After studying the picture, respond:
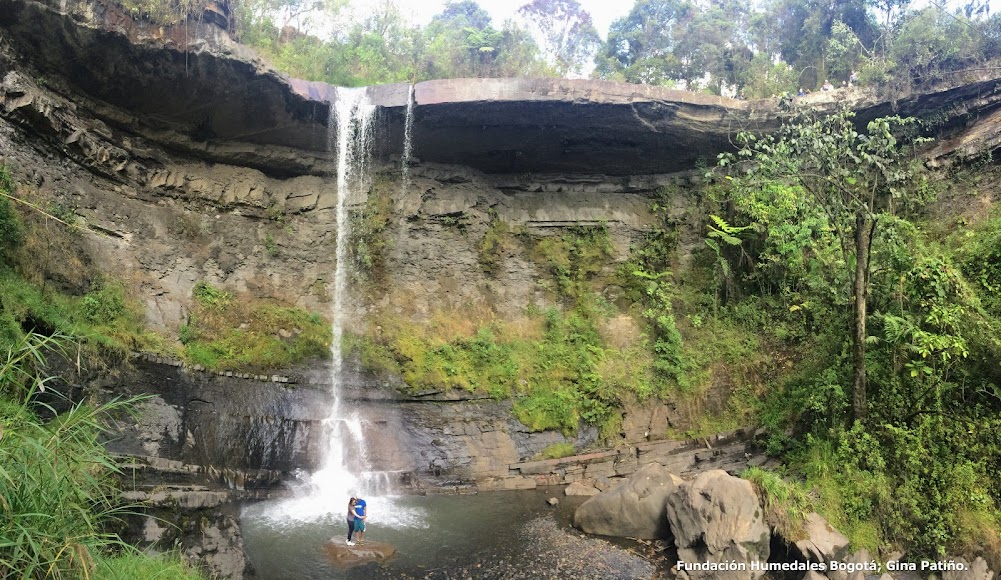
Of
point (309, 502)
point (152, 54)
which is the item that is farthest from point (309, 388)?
point (152, 54)

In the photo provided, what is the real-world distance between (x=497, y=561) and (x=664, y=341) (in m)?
7.68

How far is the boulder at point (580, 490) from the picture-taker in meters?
10.8

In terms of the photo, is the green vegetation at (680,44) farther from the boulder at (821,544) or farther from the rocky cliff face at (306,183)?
the boulder at (821,544)

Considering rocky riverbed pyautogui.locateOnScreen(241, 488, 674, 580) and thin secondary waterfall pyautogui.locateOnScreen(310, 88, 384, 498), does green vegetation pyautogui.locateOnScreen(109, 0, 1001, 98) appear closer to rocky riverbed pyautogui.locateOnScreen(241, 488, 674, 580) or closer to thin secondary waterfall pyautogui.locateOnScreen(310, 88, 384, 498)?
thin secondary waterfall pyautogui.locateOnScreen(310, 88, 384, 498)

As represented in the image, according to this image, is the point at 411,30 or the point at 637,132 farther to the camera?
the point at 411,30

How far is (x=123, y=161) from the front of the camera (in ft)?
43.0

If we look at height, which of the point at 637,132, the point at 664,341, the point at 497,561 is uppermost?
the point at 637,132

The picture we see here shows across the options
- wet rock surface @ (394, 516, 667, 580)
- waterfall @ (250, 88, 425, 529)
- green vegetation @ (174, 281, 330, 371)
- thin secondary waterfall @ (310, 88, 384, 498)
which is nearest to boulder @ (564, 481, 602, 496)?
wet rock surface @ (394, 516, 667, 580)

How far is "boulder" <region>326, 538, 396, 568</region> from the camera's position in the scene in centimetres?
743

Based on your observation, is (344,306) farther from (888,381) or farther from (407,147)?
(888,381)

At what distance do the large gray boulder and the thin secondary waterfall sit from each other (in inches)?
158

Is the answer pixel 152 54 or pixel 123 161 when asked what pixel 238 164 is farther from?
pixel 152 54

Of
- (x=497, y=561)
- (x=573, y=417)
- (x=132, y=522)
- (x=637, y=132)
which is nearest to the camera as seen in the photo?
(x=132, y=522)

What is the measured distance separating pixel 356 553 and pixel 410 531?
4.01 feet
